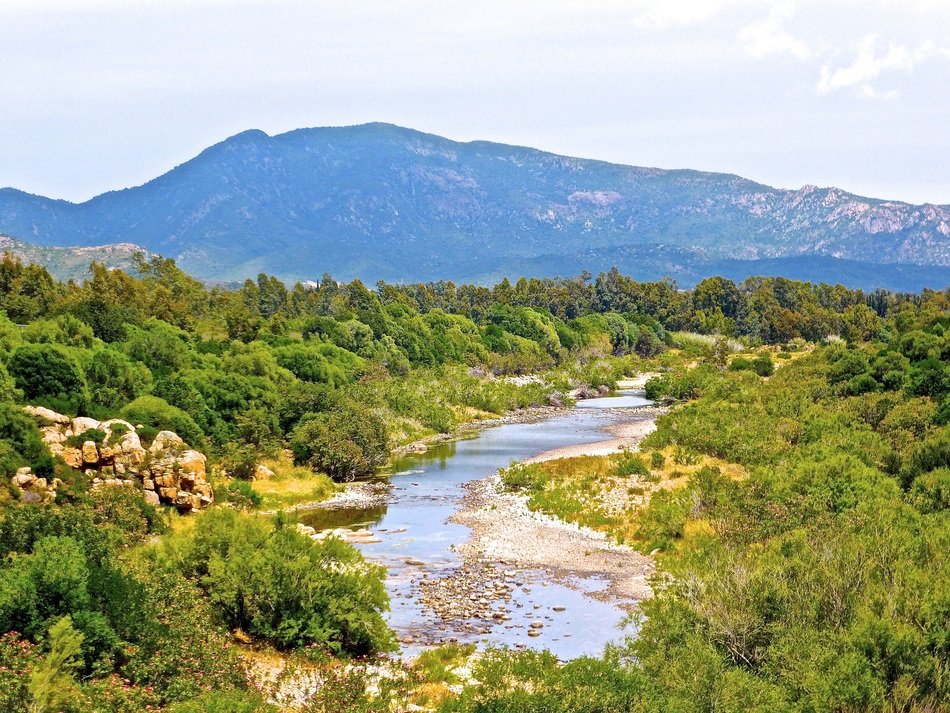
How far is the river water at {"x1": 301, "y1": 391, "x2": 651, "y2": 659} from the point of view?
27156mm

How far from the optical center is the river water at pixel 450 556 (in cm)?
2716

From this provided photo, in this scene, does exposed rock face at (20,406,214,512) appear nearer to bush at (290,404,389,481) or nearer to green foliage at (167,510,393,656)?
bush at (290,404,389,481)

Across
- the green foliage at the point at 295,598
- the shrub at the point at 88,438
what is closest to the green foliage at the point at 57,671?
the green foliage at the point at 295,598

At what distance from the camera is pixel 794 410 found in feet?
196

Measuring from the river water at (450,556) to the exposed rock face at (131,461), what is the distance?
523 centimetres

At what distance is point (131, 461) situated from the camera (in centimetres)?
4038

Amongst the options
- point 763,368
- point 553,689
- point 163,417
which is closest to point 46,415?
point 163,417

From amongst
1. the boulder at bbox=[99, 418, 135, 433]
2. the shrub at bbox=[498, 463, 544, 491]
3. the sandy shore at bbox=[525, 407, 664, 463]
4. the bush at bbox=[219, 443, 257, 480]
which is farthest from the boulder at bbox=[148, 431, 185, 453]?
the sandy shore at bbox=[525, 407, 664, 463]

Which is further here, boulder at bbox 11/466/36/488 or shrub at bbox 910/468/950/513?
boulder at bbox 11/466/36/488

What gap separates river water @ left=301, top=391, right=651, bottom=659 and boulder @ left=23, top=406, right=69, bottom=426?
11398 millimetres

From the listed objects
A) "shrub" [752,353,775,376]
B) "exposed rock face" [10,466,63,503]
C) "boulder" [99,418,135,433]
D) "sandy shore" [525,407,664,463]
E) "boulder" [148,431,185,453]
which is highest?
"boulder" [99,418,135,433]

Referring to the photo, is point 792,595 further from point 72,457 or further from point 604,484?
point 72,457

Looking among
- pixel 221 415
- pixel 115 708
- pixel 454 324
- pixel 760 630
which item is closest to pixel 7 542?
pixel 115 708

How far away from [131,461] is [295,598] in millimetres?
18197
